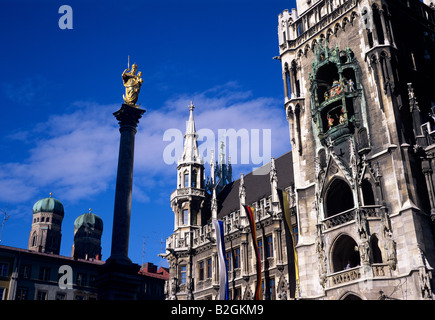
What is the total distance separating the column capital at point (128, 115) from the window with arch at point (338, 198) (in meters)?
13.6

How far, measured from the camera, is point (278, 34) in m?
41.6

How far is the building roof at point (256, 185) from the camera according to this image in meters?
45.3

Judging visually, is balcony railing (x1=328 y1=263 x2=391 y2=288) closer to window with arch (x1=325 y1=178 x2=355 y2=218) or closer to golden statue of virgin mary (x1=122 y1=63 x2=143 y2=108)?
window with arch (x1=325 y1=178 x2=355 y2=218)

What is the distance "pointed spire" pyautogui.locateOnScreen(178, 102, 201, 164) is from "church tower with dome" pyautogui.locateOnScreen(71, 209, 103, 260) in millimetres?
73311

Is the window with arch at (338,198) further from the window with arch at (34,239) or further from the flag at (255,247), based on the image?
the window with arch at (34,239)

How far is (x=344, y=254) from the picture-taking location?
31.5m

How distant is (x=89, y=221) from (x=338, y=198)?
103 metres

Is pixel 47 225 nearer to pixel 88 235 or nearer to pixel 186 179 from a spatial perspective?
pixel 88 235

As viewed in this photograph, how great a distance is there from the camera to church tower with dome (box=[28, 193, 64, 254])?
393 feet

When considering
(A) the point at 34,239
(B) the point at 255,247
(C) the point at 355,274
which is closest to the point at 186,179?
(B) the point at 255,247

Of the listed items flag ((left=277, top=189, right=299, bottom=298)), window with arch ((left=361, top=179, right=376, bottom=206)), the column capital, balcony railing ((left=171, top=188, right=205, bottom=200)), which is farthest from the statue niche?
balcony railing ((left=171, top=188, right=205, bottom=200))

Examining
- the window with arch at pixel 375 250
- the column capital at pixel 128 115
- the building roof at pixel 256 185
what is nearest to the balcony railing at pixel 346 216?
the window with arch at pixel 375 250

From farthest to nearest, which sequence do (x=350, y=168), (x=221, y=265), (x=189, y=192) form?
(x=189, y=192) → (x=221, y=265) → (x=350, y=168)

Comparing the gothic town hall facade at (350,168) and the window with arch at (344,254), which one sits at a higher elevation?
the gothic town hall facade at (350,168)
